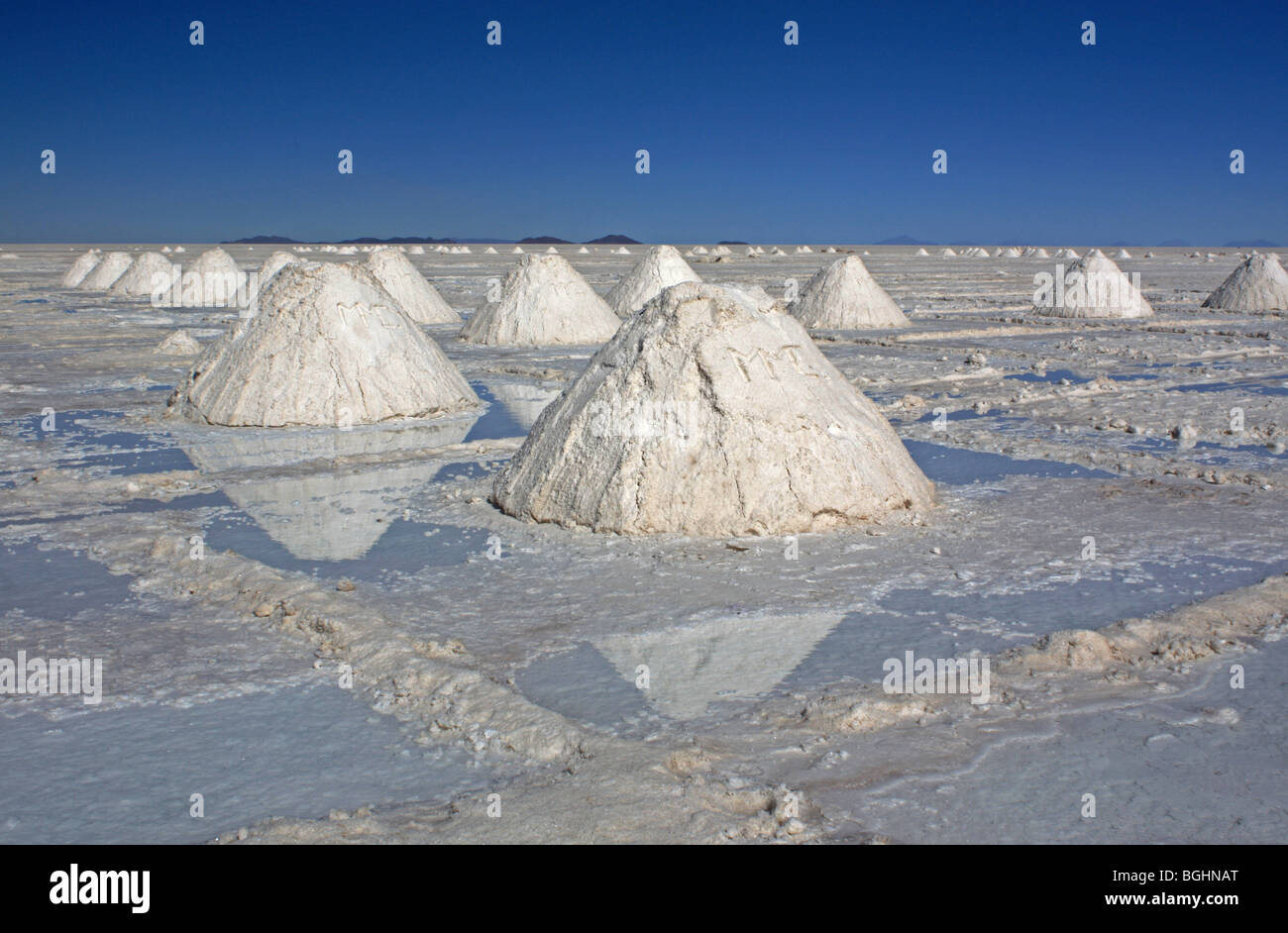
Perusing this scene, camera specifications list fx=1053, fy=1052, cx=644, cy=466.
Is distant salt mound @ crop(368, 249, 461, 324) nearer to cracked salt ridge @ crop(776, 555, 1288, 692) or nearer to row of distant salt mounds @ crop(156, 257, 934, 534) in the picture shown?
row of distant salt mounds @ crop(156, 257, 934, 534)

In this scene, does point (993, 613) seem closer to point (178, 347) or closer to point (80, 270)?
point (178, 347)

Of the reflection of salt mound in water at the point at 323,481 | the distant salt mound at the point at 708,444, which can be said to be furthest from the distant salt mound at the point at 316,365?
the distant salt mound at the point at 708,444

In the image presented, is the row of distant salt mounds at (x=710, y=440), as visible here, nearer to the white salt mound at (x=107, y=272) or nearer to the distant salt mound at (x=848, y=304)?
the distant salt mound at (x=848, y=304)

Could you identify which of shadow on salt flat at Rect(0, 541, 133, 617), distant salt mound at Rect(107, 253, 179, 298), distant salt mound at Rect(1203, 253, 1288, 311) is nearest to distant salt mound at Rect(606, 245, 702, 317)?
distant salt mound at Rect(1203, 253, 1288, 311)

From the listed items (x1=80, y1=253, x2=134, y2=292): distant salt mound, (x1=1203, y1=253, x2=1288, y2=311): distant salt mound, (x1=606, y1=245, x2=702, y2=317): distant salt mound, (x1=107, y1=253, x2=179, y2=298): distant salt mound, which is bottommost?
(x1=1203, y1=253, x2=1288, y2=311): distant salt mound

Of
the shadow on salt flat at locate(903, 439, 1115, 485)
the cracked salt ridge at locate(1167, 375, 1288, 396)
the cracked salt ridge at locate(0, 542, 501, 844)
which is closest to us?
the cracked salt ridge at locate(0, 542, 501, 844)
